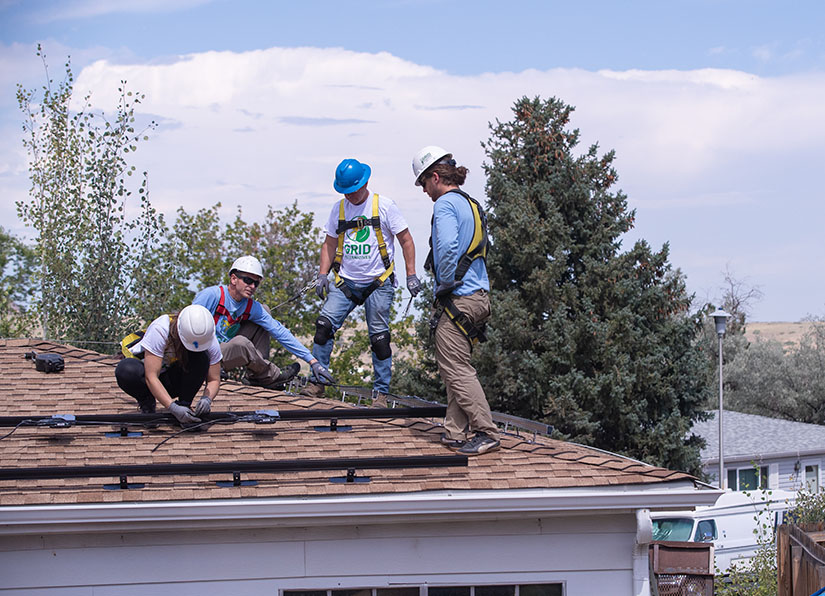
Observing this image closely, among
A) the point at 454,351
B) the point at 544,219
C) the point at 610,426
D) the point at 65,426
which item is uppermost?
the point at 544,219

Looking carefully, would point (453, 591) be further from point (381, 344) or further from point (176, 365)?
point (176, 365)

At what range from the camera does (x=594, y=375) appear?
23.9 metres

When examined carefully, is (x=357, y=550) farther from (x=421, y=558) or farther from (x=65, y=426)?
(x=65, y=426)

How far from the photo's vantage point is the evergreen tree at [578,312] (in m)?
23.2

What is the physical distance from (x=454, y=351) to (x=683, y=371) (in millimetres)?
19661

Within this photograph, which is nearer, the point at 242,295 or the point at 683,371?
the point at 242,295

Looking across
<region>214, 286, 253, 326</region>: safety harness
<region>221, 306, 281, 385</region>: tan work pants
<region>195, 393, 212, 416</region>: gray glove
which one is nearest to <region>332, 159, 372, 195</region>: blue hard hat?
<region>214, 286, 253, 326</region>: safety harness

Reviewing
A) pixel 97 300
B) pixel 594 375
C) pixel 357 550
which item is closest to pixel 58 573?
pixel 357 550

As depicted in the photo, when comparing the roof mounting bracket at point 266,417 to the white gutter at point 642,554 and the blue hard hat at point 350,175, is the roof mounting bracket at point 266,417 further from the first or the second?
the white gutter at point 642,554

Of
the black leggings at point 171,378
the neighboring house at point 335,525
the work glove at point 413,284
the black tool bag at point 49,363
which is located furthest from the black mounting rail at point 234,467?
the black tool bag at point 49,363

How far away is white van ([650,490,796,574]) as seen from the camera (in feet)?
54.4

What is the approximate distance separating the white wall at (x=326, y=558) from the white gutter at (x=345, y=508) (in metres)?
0.16

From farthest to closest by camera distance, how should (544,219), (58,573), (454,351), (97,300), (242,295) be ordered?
(544,219) → (97,300) → (242,295) → (454,351) → (58,573)

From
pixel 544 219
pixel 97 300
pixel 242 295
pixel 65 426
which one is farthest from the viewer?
pixel 544 219
